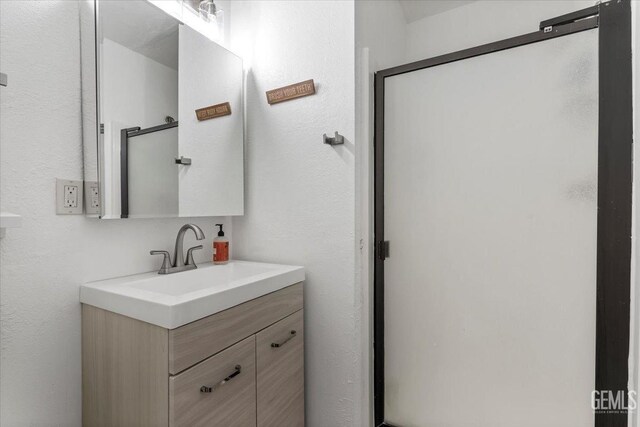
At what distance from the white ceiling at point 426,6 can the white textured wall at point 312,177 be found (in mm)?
699

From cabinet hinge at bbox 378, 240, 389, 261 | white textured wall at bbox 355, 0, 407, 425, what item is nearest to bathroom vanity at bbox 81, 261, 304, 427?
white textured wall at bbox 355, 0, 407, 425

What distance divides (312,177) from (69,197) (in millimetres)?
896

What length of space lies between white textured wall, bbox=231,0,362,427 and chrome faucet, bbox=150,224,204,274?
0.99 feet

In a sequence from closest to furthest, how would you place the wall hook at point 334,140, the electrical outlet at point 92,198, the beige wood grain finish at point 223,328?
the beige wood grain finish at point 223,328 → the electrical outlet at point 92,198 → the wall hook at point 334,140

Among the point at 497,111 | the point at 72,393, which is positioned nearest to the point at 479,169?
the point at 497,111

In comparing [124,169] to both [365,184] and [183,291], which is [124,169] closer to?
[183,291]

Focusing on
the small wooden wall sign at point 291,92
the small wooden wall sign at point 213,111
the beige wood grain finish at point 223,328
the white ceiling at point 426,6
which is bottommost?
the beige wood grain finish at point 223,328

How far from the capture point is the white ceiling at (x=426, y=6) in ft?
6.01

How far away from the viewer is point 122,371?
39.3 inches

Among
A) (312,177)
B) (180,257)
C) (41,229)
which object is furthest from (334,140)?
(41,229)

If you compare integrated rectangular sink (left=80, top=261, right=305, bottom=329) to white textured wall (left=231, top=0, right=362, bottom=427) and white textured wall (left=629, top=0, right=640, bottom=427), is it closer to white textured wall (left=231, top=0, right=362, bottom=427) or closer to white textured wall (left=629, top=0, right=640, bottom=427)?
white textured wall (left=231, top=0, right=362, bottom=427)

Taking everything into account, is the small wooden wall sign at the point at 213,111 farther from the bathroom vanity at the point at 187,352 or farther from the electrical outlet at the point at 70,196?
the bathroom vanity at the point at 187,352

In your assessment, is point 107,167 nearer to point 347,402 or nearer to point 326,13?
point 326,13

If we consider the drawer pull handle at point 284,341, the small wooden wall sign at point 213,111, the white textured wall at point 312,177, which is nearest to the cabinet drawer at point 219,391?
the drawer pull handle at point 284,341
